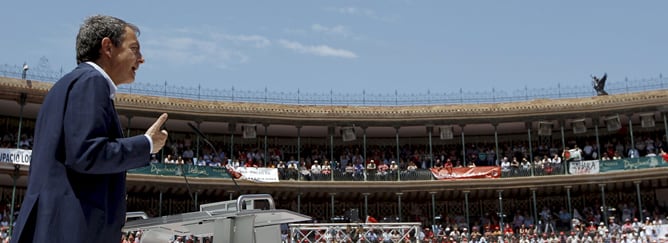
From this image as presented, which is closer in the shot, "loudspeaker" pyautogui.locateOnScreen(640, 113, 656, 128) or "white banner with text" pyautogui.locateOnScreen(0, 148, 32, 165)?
"white banner with text" pyautogui.locateOnScreen(0, 148, 32, 165)

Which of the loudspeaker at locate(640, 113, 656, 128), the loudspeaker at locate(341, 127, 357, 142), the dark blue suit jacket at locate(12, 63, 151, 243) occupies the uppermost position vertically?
the loudspeaker at locate(640, 113, 656, 128)

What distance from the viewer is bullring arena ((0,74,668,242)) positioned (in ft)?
116

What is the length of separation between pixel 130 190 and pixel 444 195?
1574 centimetres

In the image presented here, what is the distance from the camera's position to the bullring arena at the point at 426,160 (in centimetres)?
3541

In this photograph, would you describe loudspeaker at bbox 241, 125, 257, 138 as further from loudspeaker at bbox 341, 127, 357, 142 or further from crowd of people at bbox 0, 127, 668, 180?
loudspeaker at bbox 341, 127, 357, 142

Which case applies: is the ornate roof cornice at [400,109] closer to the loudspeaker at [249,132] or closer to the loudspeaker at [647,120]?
the loudspeaker at [647,120]

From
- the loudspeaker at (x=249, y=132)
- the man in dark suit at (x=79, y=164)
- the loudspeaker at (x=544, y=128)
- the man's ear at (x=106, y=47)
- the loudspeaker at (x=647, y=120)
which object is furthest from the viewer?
the loudspeaker at (x=544, y=128)

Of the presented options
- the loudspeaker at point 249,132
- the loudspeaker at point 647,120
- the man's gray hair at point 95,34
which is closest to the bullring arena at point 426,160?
the loudspeaker at point 647,120

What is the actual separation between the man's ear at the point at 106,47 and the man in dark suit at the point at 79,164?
0.11 m

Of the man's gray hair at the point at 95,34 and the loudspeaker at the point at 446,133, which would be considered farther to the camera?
the loudspeaker at the point at 446,133

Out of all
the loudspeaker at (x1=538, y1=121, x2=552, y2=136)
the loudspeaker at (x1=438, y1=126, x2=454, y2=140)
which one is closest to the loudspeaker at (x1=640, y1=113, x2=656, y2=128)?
the loudspeaker at (x1=538, y1=121, x2=552, y2=136)

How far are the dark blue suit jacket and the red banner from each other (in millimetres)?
35083

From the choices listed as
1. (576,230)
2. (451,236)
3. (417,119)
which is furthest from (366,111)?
(576,230)

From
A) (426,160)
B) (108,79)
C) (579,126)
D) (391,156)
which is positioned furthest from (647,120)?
(108,79)
